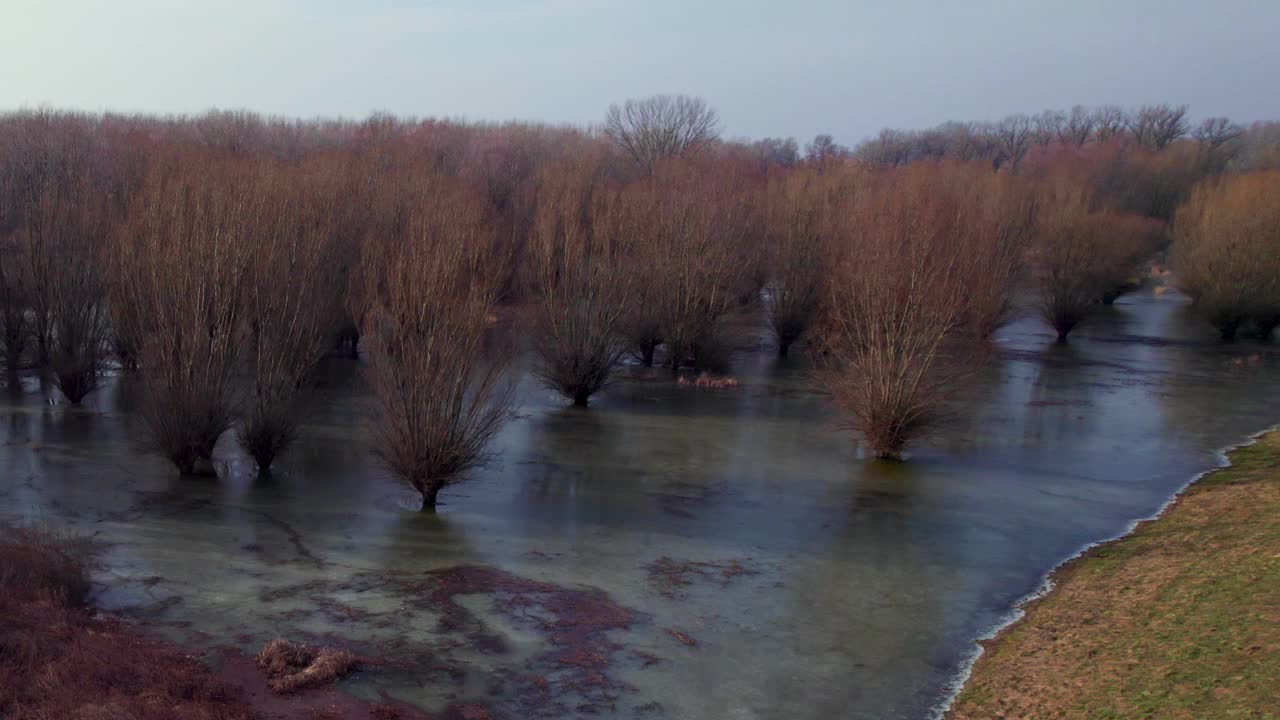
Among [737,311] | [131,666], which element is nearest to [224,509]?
[131,666]

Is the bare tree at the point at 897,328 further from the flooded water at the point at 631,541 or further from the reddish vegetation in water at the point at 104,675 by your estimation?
the reddish vegetation in water at the point at 104,675

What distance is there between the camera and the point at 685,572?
1373 centimetres

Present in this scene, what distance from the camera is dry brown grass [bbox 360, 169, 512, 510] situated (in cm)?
1455

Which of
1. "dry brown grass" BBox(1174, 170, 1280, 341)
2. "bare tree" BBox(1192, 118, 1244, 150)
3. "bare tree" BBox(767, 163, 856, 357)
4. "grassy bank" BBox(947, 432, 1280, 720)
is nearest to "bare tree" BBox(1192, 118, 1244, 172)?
"bare tree" BBox(1192, 118, 1244, 150)

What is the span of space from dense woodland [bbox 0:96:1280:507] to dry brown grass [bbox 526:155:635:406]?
71 millimetres

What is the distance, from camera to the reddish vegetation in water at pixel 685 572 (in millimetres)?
13273

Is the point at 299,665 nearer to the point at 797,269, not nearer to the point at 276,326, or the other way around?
the point at 276,326

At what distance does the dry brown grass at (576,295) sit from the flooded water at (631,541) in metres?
0.98

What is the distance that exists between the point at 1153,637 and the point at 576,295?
16318 millimetres

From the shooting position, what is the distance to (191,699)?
9547 mm

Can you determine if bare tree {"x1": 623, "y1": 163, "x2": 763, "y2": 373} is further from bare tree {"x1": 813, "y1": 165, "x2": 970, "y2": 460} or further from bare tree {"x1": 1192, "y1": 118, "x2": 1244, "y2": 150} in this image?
bare tree {"x1": 1192, "y1": 118, "x2": 1244, "y2": 150}

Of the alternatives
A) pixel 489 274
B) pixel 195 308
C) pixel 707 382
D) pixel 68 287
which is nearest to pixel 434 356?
pixel 489 274

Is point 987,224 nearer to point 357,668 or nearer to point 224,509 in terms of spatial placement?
point 224,509

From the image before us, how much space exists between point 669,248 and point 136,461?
16240 millimetres
